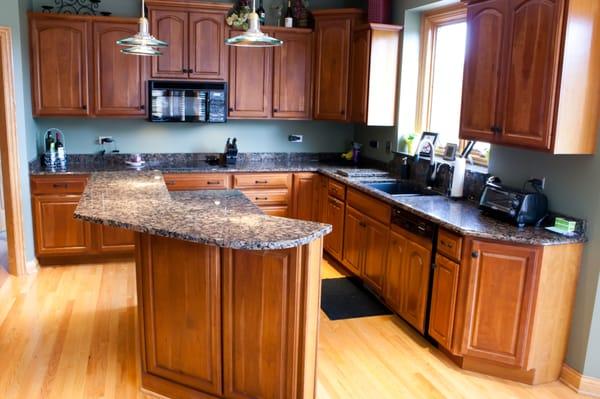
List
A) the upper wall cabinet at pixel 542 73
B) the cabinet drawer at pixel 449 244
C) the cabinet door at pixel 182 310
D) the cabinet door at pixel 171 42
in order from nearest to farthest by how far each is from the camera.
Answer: the cabinet door at pixel 182 310, the upper wall cabinet at pixel 542 73, the cabinet drawer at pixel 449 244, the cabinet door at pixel 171 42

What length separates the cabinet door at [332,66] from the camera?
Result: 5.34 metres

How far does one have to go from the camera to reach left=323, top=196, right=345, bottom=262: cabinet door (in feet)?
16.2

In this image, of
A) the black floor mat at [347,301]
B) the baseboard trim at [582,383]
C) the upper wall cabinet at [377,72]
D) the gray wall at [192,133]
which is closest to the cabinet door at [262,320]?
the black floor mat at [347,301]

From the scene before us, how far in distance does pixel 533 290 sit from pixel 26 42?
15.1 feet

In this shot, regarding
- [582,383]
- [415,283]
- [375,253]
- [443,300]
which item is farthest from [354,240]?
[582,383]

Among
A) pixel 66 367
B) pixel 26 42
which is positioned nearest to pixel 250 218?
pixel 66 367

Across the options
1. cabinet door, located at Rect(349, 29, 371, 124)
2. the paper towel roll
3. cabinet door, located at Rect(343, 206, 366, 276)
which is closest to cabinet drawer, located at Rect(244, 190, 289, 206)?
cabinet door, located at Rect(343, 206, 366, 276)

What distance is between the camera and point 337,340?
3.62m

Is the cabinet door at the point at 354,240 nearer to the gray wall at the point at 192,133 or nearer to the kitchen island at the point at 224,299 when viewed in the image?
the gray wall at the point at 192,133

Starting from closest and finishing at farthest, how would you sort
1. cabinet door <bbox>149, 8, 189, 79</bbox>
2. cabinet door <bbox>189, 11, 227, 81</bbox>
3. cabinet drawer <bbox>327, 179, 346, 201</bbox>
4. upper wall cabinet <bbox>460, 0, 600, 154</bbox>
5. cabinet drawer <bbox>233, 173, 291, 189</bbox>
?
1. upper wall cabinet <bbox>460, 0, 600, 154</bbox>
2. cabinet drawer <bbox>327, 179, 346, 201</bbox>
3. cabinet door <bbox>149, 8, 189, 79</bbox>
4. cabinet door <bbox>189, 11, 227, 81</bbox>
5. cabinet drawer <bbox>233, 173, 291, 189</bbox>

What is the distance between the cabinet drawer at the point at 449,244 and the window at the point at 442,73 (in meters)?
1.18

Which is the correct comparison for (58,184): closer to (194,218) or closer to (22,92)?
(22,92)

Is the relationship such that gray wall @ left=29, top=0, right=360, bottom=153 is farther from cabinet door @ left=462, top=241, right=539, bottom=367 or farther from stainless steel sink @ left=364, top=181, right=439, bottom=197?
cabinet door @ left=462, top=241, right=539, bottom=367

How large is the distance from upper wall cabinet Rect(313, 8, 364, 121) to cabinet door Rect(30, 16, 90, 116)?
227cm
